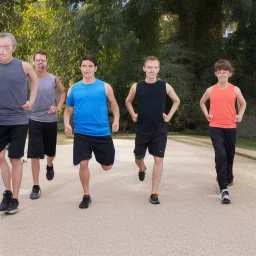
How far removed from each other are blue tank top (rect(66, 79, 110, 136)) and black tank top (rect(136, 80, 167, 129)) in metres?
0.56

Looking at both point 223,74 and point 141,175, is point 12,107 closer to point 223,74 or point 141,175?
point 141,175

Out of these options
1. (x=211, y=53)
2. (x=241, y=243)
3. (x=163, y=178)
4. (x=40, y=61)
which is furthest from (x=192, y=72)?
(x=241, y=243)

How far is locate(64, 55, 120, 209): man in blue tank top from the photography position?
16.7 feet

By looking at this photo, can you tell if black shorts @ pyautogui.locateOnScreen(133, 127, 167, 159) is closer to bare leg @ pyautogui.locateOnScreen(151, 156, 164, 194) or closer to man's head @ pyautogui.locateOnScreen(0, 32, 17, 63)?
bare leg @ pyautogui.locateOnScreen(151, 156, 164, 194)

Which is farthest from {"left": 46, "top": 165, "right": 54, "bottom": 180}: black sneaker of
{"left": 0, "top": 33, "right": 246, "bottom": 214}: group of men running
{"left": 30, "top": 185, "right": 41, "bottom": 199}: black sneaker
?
{"left": 30, "top": 185, "right": 41, "bottom": 199}: black sneaker

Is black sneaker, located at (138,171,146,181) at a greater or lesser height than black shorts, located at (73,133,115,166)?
lesser

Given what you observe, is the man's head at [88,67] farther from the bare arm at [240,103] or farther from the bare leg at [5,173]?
the bare arm at [240,103]

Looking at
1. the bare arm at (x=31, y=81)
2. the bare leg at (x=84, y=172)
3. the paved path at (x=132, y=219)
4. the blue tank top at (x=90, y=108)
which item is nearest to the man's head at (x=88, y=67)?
the blue tank top at (x=90, y=108)

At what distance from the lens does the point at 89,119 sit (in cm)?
512

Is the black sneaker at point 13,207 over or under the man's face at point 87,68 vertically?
under

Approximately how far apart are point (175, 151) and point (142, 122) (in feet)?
16.3

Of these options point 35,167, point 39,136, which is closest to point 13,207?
point 35,167

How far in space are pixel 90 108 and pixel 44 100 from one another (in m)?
0.89

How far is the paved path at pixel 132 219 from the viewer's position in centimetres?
371
